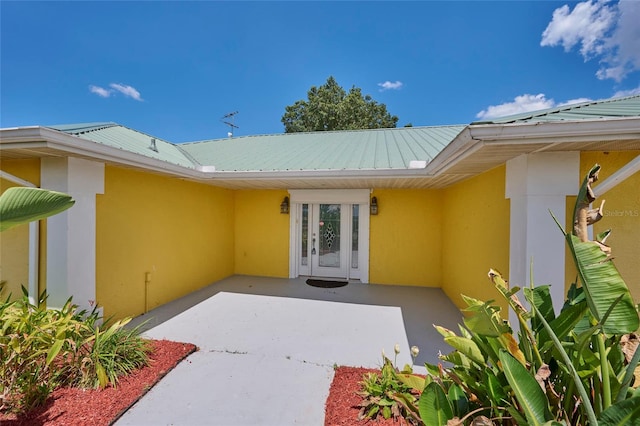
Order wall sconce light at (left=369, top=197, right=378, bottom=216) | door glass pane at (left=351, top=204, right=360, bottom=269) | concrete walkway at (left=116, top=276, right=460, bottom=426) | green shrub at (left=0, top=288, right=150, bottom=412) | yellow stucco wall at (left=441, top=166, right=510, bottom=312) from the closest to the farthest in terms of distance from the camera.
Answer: green shrub at (left=0, top=288, right=150, bottom=412)
concrete walkway at (left=116, top=276, right=460, bottom=426)
yellow stucco wall at (left=441, top=166, right=510, bottom=312)
wall sconce light at (left=369, top=197, right=378, bottom=216)
door glass pane at (left=351, top=204, right=360, bottom=269)

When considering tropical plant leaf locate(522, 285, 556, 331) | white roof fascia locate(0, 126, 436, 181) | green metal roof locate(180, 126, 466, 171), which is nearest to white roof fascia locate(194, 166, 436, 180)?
white roof fascia locate(0, 126, 436, 181)

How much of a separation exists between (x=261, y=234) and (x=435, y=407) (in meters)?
7.58

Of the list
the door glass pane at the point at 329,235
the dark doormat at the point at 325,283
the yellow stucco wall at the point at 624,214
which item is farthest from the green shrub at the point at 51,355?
the yellow stucco wall at the point at 624,214

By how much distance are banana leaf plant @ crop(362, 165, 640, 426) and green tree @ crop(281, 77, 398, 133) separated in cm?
2564

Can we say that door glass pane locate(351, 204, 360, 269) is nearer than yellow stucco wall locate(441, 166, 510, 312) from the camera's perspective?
No

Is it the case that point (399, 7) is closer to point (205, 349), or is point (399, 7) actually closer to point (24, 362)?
point (205, 349)

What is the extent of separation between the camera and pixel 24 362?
2.92m

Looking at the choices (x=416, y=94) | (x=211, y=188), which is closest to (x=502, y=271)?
(x=211, y=188)

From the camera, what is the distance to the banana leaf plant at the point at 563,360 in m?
1.41

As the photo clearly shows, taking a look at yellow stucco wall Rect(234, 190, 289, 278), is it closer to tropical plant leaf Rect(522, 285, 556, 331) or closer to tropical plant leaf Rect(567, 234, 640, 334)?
tropical plant leaf Rect(522, 285, 556, 331)

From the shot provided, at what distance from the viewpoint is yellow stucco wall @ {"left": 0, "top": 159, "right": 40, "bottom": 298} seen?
13.7 ft

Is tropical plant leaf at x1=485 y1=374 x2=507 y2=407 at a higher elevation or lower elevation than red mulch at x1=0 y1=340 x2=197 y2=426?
higher

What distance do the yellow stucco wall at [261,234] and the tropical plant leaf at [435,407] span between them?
7009mm

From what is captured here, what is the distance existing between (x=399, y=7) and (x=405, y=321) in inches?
290
